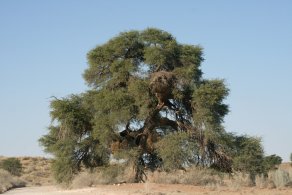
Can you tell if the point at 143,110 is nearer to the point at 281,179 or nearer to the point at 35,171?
the point at 281,179

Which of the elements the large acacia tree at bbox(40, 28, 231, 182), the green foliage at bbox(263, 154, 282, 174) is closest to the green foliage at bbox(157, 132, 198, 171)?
the large acacia tree at bbox(40, 28, 231, 182)

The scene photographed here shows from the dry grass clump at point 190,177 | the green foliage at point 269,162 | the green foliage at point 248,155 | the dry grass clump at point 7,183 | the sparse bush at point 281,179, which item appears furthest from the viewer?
the dry grass clump at point 7,183

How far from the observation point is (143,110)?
102 feet

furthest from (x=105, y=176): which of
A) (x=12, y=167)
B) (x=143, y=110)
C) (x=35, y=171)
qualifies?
(x=35, y=171)

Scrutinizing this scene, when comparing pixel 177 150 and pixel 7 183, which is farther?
pixel 7 183

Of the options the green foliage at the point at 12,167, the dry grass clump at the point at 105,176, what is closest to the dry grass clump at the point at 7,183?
the dry grass clump at the point at 105,176

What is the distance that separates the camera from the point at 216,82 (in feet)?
105

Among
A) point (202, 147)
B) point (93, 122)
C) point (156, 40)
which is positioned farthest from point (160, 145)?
point (156, 40)

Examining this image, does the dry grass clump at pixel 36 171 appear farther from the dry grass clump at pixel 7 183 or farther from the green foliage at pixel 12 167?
the dry grass clump at pixel 7 183

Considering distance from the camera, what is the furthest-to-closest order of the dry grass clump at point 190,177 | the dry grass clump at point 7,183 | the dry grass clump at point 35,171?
1. the dry grass clump at point 35,171
2. the dry grass clump at point 7,183
3. the dry grass clump at point 190,177

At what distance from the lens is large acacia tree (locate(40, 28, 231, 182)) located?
30906mm

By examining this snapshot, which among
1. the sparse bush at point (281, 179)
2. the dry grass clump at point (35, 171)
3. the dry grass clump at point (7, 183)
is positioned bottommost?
the sparse bush at point (281, 179)

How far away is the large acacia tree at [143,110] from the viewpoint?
30906mm

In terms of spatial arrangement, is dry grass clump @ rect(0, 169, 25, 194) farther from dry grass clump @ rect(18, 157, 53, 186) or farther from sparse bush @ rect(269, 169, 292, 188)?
sparse bush @ rect(269, 169, 292, 188)
